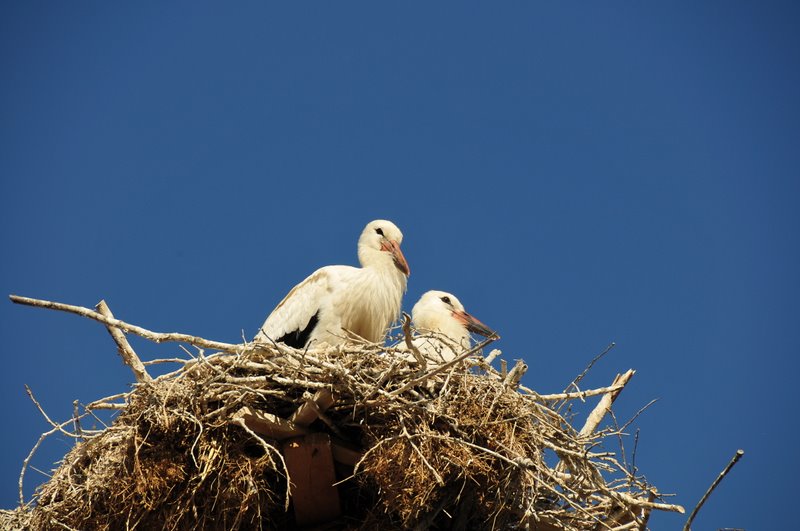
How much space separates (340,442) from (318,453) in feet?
0.39

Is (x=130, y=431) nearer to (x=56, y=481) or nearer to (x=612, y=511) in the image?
(x=56, y=481)

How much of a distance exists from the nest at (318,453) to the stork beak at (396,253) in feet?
6.16

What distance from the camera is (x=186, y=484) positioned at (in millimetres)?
3580

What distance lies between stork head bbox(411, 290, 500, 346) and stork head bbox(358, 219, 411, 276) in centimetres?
37

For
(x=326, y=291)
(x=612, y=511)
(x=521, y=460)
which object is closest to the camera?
(x=521, y=460)

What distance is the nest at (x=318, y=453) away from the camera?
352 cm

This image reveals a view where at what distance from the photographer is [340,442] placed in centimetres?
369

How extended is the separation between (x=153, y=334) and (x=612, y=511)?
2.16 meters

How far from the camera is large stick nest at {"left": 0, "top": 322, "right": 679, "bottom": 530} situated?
3.51m

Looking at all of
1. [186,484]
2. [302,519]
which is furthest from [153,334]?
[302,519]

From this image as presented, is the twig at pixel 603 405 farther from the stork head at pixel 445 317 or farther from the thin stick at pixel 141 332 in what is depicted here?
the thin stick at pixel 141 332

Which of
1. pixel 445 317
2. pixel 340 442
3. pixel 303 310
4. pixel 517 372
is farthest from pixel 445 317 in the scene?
pixel 340 442

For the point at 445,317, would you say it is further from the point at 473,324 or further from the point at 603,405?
the point at 603,405

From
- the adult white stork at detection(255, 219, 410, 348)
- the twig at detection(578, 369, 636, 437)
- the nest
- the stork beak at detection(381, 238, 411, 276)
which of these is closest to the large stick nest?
the nest
